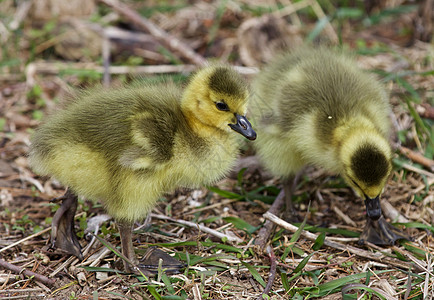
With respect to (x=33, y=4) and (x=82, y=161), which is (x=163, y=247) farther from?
(x=33, y=4)

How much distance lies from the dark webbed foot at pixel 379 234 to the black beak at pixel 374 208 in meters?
0.15

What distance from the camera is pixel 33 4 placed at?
179 inches

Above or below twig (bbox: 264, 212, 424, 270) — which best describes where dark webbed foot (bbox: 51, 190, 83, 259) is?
above

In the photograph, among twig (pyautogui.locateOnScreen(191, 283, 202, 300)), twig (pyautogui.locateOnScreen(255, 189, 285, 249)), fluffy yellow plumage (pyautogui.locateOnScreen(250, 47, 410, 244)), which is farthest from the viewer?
twig (pyautogui.locateOnScreen(255, 189, 285, 249))

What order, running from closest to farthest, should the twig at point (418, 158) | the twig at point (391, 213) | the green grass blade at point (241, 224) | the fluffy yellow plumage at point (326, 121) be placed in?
the fluffy yellow plumage at point (326, 121) < the green grass blade at point (241, 224) < the twig at point (391, 213) < the twig at point (418, 158)

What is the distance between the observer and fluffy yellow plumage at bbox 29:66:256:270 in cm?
231

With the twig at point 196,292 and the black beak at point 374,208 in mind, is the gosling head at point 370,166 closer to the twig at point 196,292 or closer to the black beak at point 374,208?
the black beak at point 374,208

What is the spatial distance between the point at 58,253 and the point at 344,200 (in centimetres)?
169

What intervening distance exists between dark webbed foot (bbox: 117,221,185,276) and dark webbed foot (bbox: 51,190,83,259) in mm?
266

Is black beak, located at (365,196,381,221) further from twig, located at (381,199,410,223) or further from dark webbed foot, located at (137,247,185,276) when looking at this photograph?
dark webbed foot, located at (137,247,185,276)

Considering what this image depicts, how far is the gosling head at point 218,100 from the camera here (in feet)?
7.91

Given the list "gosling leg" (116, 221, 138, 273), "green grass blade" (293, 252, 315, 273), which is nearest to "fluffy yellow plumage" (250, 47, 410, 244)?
"green grass blade" (293, 252, 315, 273)

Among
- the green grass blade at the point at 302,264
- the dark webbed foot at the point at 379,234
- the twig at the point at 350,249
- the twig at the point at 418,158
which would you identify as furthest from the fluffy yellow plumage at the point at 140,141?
the twig at the point at 418,158

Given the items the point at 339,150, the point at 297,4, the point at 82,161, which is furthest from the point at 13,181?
the point at 297,4
